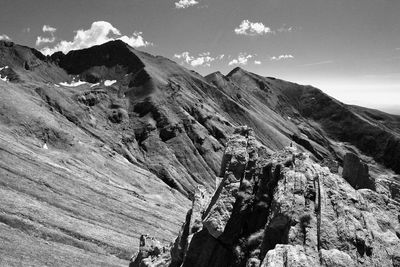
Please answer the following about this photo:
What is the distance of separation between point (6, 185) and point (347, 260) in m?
87.5

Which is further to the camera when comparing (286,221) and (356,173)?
(356,173)

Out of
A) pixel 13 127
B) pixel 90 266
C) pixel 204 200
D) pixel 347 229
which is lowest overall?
pixel 90 266

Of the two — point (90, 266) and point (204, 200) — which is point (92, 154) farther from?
point (204, 200)

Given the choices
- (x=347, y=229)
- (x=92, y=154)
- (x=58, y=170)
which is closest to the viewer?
(x=347, y=229)

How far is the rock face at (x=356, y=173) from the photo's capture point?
152 feet

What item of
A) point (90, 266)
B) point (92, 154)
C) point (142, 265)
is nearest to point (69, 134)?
point (92, 154)

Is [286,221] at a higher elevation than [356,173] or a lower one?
lower

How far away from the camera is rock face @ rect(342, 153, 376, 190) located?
46.3m

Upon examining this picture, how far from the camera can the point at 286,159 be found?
1286 inches

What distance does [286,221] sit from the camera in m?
25.9

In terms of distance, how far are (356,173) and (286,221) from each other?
87.2 ft

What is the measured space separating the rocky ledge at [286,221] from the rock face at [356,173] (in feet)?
41.0

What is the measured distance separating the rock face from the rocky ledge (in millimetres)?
12502

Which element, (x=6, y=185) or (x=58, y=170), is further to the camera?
(x=58, y=170)
